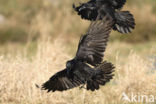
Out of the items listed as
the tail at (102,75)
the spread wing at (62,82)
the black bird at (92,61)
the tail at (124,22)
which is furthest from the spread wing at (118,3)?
the spread wing at (62,82)

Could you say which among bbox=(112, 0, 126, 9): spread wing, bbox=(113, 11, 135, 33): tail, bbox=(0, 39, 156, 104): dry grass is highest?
bbox=(112, 0, 126, 9): spread wing

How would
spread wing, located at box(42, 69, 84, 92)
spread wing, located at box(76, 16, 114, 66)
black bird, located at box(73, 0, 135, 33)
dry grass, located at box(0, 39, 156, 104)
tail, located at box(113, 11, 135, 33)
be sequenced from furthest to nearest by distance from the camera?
dry grass, located at box(0, 39, 156, 104) < tail, located at box(113, 11, 135, 33) < black bird, located at box(73, 0, 135, 33) < spread wing, located at box(42, 69, 84, 92) < spread wing, located at box(76, 16, 114, 66)

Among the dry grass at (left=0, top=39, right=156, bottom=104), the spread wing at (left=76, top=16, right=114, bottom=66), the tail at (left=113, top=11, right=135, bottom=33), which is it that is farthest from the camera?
the dry grass at (left=0, top=39, right=156, bottom=104)

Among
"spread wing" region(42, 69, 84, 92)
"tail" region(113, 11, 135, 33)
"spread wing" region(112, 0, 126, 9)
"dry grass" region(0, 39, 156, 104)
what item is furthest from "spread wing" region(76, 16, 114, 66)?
"dry grass" region(0, 39, 156, 104)

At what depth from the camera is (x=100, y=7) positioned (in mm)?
5934

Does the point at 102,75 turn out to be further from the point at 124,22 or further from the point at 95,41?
the point at 124,22

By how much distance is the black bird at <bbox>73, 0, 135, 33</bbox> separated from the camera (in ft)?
19.4

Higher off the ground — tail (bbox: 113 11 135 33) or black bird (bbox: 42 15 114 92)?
tail (bbox: 113 11 135 33)

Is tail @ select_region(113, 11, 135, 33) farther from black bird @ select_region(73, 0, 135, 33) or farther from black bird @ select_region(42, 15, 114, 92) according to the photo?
black bird @ select_region(42, 15, 114, 92)

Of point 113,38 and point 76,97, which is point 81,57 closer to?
point 76,97

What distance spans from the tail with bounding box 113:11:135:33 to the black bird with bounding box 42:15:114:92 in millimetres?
551

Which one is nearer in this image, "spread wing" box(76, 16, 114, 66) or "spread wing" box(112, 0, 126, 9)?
"spread wing" box(76, 16, 114, 66)

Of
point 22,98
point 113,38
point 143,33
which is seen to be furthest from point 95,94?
point 143,33

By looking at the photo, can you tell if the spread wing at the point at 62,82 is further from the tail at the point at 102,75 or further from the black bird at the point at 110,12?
→ the black bird at the point at 110,12
